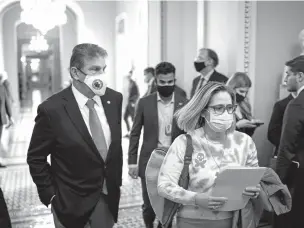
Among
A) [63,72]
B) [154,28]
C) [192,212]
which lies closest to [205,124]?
[192,212]

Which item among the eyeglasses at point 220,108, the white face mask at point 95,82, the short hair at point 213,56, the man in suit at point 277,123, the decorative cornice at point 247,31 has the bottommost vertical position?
the man in suit at point 277,123

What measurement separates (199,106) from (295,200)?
57.4 inches

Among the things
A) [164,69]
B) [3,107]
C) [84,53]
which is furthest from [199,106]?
[3,107]

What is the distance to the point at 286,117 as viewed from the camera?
2.74 meters

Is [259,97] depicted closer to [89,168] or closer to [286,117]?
[286,117]

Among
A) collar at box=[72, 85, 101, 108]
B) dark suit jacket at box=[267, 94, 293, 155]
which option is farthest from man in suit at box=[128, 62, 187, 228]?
collar at box=[72, 85, 101, 108]

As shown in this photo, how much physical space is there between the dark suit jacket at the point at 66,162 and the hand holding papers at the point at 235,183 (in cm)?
79

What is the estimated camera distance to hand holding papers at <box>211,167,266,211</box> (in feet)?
5.91

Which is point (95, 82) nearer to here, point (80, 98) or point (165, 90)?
point (80, 98)

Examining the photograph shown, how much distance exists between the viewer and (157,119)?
11.3 ft

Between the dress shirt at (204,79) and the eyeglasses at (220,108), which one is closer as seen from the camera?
the eyeglasses at (220,108)

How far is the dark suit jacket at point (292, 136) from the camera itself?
8.82 ft

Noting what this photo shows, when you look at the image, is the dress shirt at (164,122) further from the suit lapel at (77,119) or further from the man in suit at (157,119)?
the suit lapel at (77,119)

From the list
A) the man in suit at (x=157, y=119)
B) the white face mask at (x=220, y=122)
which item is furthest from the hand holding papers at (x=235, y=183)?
the man in suit at (x=157, y=119)
